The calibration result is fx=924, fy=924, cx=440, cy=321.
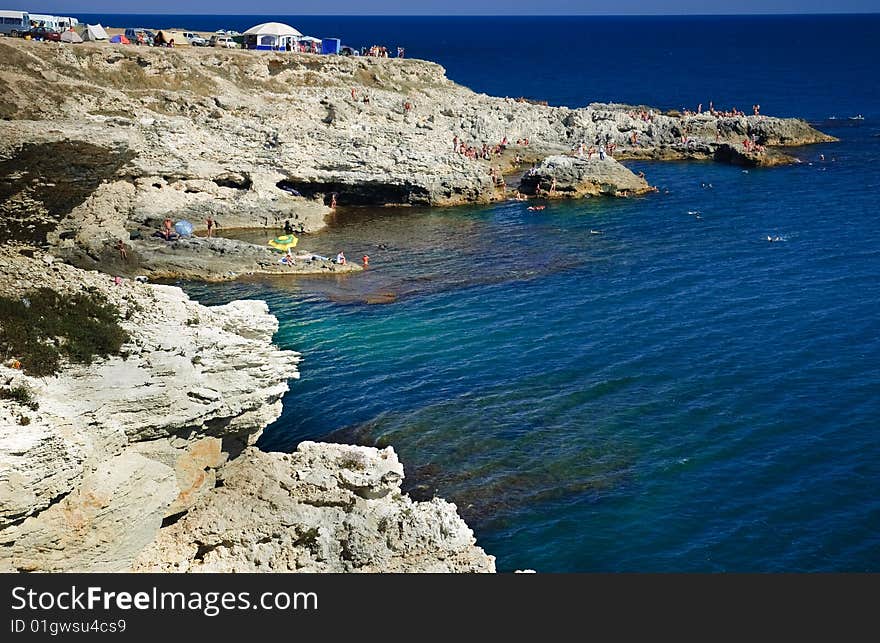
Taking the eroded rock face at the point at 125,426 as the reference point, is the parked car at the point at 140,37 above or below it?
above

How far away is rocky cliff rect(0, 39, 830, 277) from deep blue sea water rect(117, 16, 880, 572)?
3.94 metres

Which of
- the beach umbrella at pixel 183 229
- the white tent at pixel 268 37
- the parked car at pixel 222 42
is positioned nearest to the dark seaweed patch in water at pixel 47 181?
the beach umbrella at pixel 183 229

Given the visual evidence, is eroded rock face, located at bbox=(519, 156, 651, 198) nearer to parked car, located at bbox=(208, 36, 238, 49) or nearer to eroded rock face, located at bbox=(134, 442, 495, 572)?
parked car, located at bbox=(208, 36, 238, 49)

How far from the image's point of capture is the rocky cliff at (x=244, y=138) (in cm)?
5912

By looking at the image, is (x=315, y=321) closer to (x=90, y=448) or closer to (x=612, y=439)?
(x=612, y=439)

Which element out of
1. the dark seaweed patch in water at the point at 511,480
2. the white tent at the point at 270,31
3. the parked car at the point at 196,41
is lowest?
the dark seaweed patch in water at the point at 511,480

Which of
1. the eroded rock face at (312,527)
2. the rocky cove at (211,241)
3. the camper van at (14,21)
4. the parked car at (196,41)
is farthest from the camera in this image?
the parked car at (196,41)

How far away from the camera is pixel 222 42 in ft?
352

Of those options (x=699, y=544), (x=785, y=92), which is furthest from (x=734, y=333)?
(x=785, y=92)

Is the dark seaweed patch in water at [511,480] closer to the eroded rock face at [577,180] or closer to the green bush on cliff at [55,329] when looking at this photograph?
the green bush on cliff at [55,329]

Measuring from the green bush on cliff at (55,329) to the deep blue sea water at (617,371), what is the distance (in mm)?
12616

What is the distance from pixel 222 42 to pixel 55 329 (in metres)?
93.8

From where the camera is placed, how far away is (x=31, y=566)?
18.0m

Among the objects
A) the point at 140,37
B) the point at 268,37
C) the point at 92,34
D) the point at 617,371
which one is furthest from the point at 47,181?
the point at 268,37
